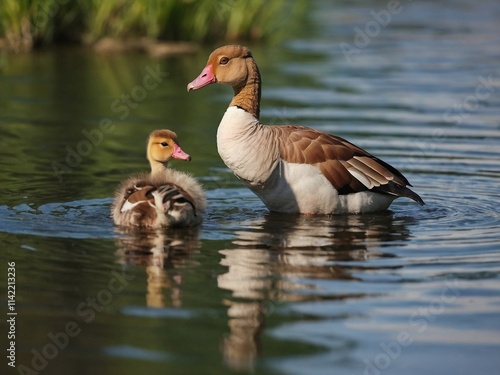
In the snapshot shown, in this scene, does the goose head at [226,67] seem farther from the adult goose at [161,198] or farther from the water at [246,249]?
the water at [246,249]

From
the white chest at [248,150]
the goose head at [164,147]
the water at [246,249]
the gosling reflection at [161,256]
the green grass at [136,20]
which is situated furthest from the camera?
the green grass at [136,20]

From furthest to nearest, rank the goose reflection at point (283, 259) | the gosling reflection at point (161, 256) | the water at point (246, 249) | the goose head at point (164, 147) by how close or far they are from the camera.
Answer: the goose head at point (164, 147) < the gosling reflection at point (161, 256) < the goose reflection at point (283, 259) < the water at point (246, 249)

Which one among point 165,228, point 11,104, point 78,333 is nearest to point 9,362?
point 78,333

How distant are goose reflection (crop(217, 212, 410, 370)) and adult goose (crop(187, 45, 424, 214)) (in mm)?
195

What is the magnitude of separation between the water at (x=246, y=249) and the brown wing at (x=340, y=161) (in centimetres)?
33

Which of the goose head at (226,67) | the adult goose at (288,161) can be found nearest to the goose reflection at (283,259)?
the adult goose at (288,161)

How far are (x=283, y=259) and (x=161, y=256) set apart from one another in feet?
3.32

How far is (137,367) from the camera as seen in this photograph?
6305mm

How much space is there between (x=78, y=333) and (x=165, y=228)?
3.16m

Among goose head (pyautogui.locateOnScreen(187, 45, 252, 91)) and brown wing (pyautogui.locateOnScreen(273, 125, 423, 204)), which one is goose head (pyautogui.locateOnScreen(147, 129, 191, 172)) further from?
brown wing (pyautogui.locateOnScreen(273, 125, 423, 204))

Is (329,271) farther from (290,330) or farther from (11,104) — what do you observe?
(11,104)

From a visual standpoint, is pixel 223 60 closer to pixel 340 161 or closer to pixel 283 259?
pixel 340 161

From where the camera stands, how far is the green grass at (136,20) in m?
22.2

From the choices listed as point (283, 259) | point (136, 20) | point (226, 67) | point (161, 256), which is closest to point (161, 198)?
point (161, 256)
